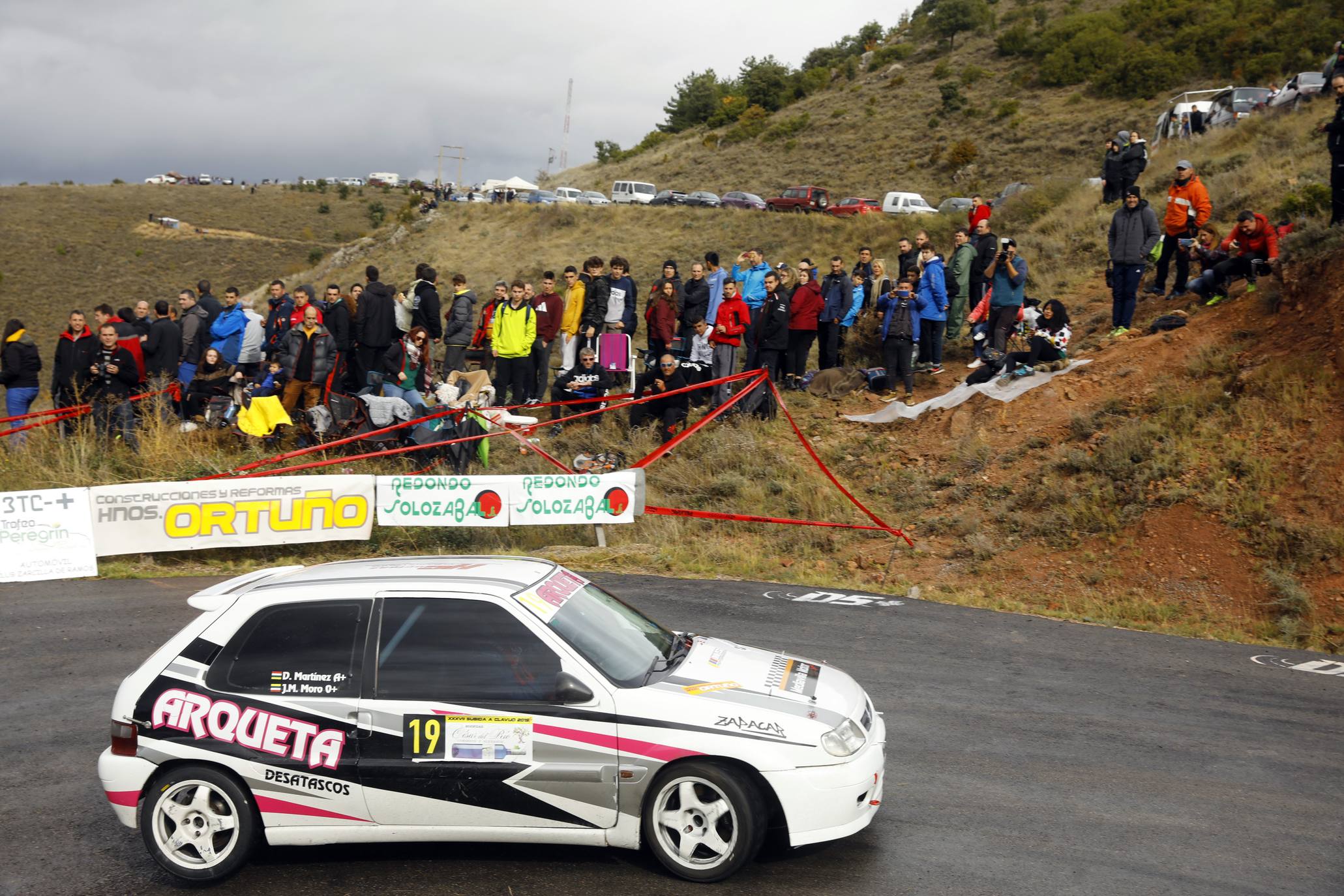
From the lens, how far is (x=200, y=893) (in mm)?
5102

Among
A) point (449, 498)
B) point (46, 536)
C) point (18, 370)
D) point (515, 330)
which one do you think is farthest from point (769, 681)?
point (18, 370)

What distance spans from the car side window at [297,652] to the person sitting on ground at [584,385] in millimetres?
10466

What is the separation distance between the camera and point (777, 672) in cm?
580

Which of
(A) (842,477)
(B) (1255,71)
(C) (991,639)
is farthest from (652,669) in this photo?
(B) (1255,71)

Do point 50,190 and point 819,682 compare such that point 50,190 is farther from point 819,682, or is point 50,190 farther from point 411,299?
point 819,682

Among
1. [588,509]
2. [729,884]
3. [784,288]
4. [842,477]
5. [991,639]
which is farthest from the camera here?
[784,288]

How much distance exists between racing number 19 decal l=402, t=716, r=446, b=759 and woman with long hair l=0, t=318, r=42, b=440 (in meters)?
12.2

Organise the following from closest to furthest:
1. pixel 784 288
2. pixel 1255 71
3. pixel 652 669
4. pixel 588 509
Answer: pixel 652 669
pixel 588 509
pixel 784 288
pixel 1255 71

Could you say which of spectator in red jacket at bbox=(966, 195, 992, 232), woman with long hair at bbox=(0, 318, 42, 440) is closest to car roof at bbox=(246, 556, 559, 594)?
woman with long hair at bbox=(0, 318, 42, 440)

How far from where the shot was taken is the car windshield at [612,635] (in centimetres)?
533

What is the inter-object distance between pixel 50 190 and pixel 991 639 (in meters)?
94.5

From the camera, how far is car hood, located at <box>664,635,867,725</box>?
530cm

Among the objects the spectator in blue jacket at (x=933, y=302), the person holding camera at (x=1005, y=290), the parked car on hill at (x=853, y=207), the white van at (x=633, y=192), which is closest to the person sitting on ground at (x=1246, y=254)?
the person holding camera at (x=1005, y=290)

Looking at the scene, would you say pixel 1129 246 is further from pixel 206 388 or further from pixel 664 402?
pixel 206 388
